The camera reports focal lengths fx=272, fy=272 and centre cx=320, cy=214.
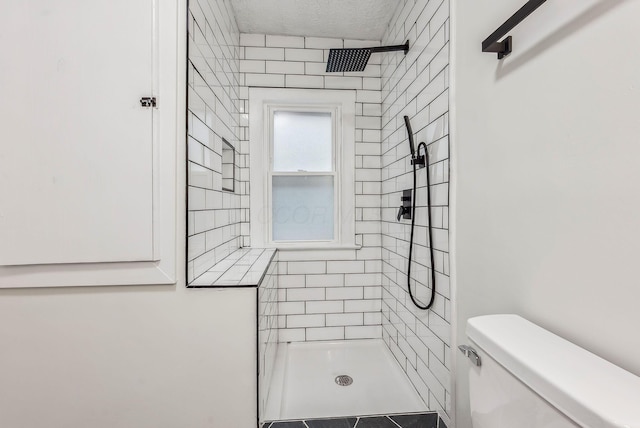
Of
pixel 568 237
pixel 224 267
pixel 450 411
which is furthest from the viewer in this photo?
pixel 224 267

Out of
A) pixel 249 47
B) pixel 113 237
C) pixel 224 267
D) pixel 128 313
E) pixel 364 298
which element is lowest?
pixel 364 298

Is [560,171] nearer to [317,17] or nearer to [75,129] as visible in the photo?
[75,129]

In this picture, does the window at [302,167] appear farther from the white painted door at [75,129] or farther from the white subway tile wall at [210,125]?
the white painted door at [75,129]

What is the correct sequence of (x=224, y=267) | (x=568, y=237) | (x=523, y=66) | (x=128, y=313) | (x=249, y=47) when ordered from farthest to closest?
1. (x=249, y=47)
2. (x=224, y=267)
3. (x=128, y=313)
4. (x=523, y=66)
5. (x=568, y=237)

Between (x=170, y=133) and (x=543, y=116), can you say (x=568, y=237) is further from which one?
(x=170, y=133)

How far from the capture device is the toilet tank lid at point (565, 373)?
1.39 ft

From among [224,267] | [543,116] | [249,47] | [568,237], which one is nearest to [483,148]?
[543,116]

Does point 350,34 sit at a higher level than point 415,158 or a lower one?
higher

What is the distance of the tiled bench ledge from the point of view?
1.12 metres

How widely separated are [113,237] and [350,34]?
2.05 meters

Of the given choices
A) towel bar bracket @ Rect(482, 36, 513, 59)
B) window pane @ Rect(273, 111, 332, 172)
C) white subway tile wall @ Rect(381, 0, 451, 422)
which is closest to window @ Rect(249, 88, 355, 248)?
window pane @ Rect(273, 111, 332, 172)

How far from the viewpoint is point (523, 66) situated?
0.79 meters

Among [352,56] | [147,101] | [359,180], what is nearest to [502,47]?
[352,56]

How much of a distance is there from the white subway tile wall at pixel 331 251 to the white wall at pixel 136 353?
3.22 ft
